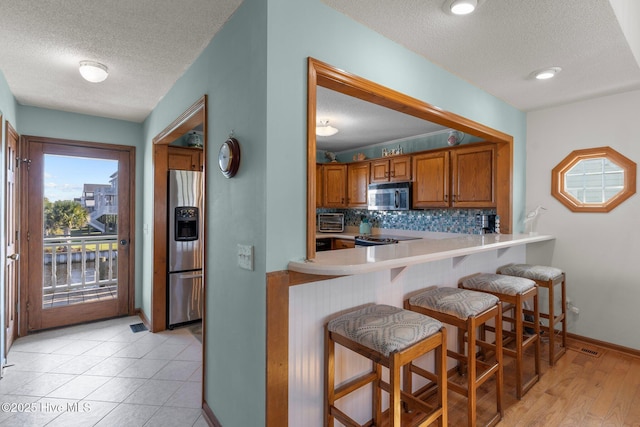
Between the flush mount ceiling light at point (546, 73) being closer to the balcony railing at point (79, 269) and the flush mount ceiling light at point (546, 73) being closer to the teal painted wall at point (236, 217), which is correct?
the teal painted wall at point (236, 217)

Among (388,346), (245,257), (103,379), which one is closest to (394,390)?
A: (388,346)

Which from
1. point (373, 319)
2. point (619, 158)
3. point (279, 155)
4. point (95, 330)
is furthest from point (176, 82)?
point (619, 158)

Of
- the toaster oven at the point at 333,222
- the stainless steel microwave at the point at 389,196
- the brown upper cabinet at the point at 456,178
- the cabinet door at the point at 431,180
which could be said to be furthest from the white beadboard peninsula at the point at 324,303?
the toaster oven at the point at 333,222

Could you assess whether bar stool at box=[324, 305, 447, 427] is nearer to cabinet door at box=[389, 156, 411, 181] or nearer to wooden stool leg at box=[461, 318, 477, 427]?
wooden stool leg at box=[461, 318, 477, 427]

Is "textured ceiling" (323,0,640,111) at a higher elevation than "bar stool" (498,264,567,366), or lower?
higher

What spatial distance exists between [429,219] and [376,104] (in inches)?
99.1

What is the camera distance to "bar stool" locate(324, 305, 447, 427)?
4.60 ft

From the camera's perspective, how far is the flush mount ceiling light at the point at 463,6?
5.26 feet

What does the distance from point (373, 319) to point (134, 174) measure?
3.59 meters

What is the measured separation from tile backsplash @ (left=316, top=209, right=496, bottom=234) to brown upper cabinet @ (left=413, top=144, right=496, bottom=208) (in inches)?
13.5

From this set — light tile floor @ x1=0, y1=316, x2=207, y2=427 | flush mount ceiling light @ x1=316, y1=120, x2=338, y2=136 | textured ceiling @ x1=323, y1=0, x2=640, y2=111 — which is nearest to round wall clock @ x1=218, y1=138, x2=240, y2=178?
textured ceiling @ x1=323, y1=0, x2=640, y2=111

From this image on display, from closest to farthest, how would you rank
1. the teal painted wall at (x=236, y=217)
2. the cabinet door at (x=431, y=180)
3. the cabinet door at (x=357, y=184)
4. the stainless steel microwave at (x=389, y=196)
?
1. the teal painted wall at (x=236, y=217)
2. the cabinet door at (x=431, y=180)
3. the stainless steel microwave at (x=389, y=196)
4. the cabinet door at (x=357, y=184)

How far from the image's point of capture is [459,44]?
2041mm

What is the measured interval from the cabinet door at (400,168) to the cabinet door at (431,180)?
0.10 metres
